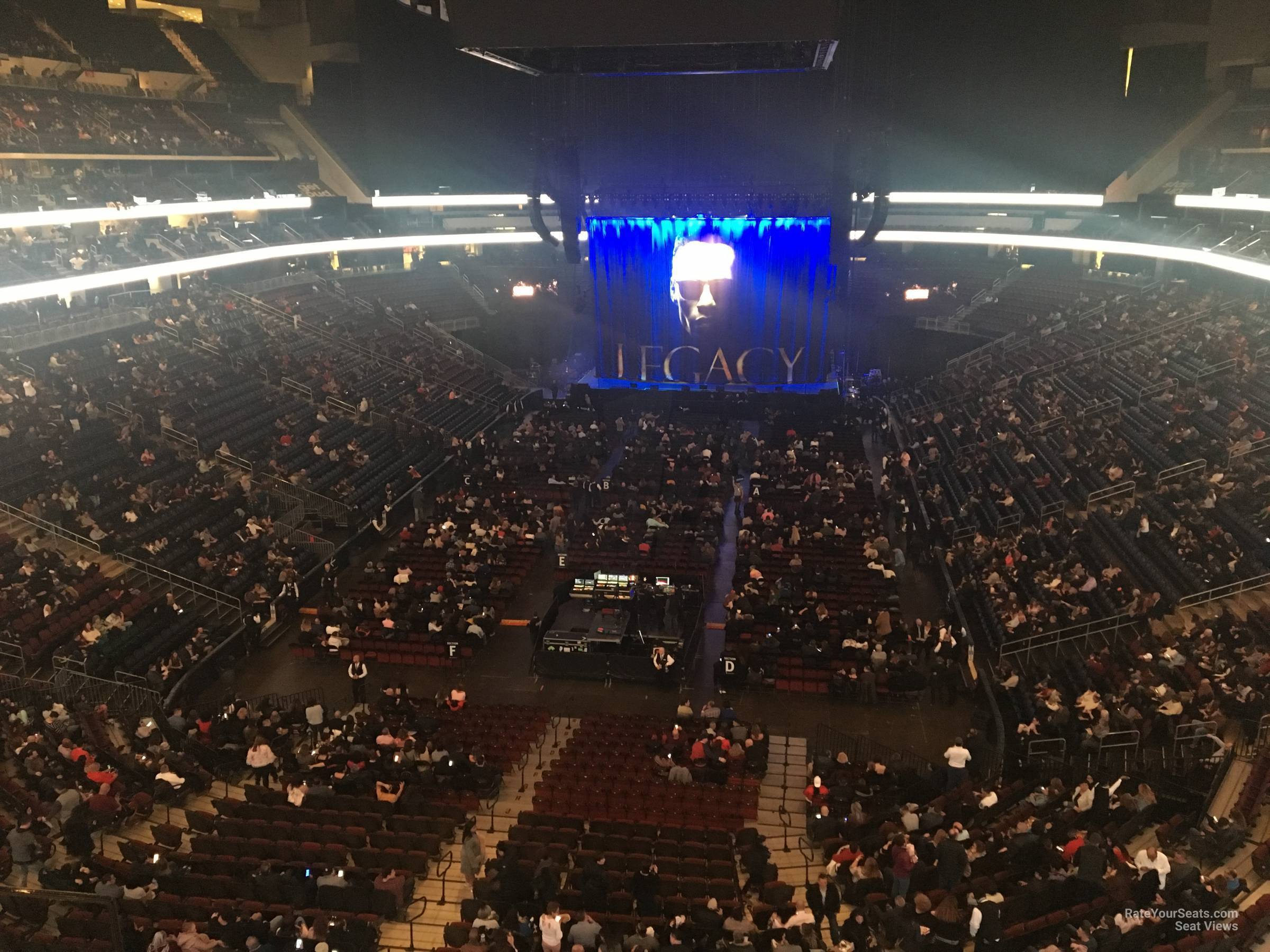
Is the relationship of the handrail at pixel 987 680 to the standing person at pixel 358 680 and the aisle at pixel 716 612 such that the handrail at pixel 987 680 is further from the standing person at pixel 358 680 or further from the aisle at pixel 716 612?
the standing person at pixel 358 680

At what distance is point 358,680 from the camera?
618 inches

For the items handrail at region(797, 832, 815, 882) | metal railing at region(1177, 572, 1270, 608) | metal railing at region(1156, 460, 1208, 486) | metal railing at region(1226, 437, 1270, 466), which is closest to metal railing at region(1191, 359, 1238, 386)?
metal railing at region(1226, 437, 1270, 466)

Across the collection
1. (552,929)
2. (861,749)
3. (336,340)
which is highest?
(336,340)

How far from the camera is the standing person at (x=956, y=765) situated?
481 inches

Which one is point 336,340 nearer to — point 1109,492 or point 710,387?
point 710,387

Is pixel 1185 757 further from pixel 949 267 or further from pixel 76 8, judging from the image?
pixel 76 8

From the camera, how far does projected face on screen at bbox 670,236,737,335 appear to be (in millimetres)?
35281

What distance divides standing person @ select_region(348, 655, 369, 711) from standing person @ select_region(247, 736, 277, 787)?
7.62ft

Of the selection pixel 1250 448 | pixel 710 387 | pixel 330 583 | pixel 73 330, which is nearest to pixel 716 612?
pixel 330 583

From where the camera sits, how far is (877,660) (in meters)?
15.7

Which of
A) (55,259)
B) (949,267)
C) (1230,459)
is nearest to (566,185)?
(55,259)

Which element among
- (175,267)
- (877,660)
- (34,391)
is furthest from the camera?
(175,267)

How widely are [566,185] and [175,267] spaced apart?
42.4 ft

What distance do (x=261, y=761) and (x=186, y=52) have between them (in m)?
36.9
